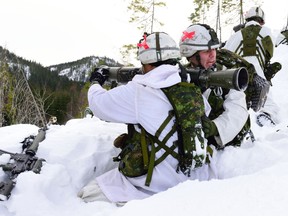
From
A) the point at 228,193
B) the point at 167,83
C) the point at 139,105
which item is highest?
the point at 167,83

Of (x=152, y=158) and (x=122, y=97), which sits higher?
(x=122, y=97)

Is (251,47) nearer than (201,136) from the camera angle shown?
No

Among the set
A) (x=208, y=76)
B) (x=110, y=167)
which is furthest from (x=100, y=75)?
(x=208, y=76)

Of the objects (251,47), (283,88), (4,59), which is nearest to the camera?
(251,47)

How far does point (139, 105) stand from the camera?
2.88 m

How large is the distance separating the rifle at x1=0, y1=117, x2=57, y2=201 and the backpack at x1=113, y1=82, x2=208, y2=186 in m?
0.83

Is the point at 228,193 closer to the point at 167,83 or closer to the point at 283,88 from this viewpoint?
the point at 167,83

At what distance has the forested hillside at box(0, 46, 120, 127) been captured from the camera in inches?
650

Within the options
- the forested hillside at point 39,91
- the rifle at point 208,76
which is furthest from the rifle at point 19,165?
the forested hillside at point 39,91

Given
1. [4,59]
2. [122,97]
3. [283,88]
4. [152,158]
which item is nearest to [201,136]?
[152,158]

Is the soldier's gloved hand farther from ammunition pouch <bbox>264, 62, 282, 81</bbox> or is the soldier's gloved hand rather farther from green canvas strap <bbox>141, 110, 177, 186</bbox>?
ammunition pouch <bbox>264, 62, 282, 81</bbox>

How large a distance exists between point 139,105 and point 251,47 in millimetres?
3489

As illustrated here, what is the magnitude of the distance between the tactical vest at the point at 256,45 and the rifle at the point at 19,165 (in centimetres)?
390

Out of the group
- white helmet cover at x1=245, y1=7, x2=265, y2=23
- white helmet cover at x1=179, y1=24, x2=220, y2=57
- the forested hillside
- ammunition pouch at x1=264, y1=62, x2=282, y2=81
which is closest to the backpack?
white helmet cover at x1=179, y1=24, x2=220, y2=57
